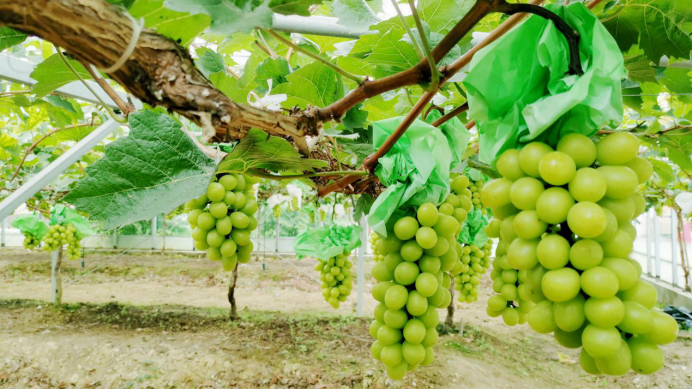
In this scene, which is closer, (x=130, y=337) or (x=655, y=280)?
(x=130, y=337)

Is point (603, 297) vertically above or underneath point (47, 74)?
underneath

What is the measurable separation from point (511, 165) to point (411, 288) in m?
0.42

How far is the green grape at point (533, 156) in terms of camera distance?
38 cm

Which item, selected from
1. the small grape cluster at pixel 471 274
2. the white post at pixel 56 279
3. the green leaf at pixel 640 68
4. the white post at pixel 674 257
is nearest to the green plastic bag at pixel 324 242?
the small grape cluster at pixel 471 274

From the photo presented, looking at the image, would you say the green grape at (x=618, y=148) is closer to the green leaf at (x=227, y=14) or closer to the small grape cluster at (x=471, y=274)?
the green leaf at (x=227, y=14)

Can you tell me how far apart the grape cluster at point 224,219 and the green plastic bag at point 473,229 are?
3.74 ft

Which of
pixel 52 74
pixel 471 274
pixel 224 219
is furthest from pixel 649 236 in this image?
pixel 52 74

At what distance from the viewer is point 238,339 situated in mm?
3986

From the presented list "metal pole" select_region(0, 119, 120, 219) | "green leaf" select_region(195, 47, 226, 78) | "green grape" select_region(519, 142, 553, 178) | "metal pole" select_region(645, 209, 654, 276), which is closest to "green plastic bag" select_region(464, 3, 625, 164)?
"green grape" select_region(519, 142, 553, 178)

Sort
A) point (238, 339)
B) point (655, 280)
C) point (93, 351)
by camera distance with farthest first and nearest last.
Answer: point (655, 280) < point (238, 339) < point (93, 351)

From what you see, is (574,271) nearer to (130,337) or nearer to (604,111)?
(604,111)

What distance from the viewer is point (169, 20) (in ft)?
1.32

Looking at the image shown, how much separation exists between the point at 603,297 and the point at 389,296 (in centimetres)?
42

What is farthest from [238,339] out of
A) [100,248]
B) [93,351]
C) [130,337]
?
[100,248]
